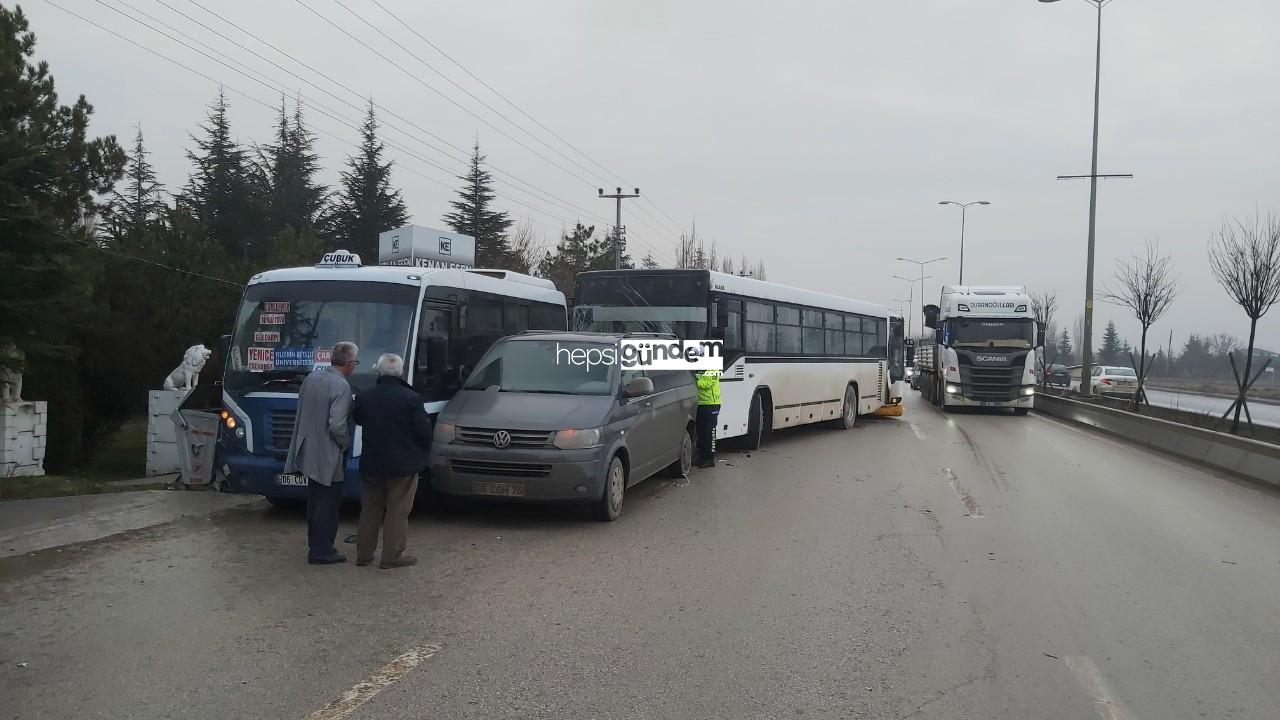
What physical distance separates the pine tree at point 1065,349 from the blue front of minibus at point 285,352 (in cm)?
9745

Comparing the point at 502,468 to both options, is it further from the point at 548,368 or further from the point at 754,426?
the point at 754,426

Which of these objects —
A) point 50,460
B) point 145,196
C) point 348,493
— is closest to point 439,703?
point 348,493

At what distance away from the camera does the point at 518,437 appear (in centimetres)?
893

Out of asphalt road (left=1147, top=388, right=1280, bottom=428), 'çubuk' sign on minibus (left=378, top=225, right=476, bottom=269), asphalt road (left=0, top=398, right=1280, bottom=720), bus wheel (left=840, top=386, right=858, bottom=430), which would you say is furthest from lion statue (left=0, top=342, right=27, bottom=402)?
asphalt road (left=1147, top=388, right=1280, bottom=428)

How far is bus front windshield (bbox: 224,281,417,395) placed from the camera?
9508 millimetres

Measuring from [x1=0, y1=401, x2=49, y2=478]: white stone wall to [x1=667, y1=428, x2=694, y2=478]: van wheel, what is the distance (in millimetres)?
12514

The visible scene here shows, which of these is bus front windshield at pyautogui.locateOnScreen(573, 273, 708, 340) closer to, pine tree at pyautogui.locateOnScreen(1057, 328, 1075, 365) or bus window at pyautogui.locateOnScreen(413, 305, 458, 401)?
bus window at pyautogui.locateOnScreen(413, 305, 458, 401)

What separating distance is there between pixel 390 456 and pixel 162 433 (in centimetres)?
1092

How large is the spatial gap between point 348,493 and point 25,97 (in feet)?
40.1

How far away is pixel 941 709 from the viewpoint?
4.49 m

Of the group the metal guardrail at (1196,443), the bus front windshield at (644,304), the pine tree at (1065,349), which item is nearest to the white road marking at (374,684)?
the bus front windshield at (644,304)

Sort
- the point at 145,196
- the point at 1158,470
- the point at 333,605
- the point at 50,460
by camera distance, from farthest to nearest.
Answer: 1. the point at 145,196
2. the point at 50,460
3. the point at 1158,470
4. the point at 333,605

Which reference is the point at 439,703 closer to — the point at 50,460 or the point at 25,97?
the point at 25,97

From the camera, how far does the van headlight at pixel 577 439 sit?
8.88 meters
